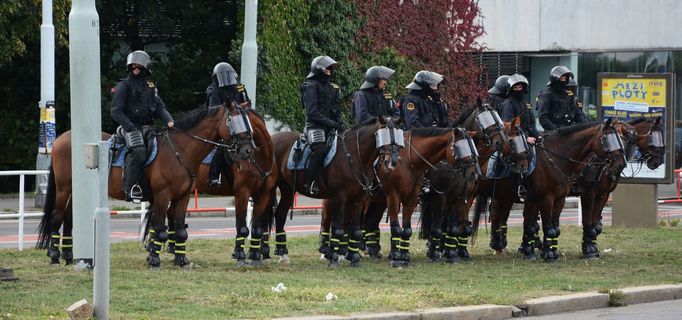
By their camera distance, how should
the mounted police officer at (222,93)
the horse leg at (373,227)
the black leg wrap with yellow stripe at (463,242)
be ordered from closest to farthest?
the mounted police officer at (222,93)
the black leg wrap with yellow stripe at (463,242)
the horse leg at (373,227)

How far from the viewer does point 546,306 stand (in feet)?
49.0

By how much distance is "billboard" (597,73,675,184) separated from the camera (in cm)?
2655

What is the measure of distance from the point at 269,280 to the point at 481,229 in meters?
12.5

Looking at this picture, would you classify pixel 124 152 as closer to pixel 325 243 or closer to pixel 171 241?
pixel 171 241

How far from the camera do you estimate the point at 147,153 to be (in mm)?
18078

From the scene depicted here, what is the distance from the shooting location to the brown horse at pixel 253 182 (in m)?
18.9

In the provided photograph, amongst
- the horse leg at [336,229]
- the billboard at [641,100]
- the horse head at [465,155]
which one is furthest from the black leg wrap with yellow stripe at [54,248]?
the billboard at [641,100]

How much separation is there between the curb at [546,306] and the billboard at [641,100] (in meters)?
10.1

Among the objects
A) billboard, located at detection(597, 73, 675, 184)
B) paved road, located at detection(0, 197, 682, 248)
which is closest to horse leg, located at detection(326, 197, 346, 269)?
paved road, located at detection(0, 197, 682, 248)

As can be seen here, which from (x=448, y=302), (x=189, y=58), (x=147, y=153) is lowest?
(x=448, y=302)

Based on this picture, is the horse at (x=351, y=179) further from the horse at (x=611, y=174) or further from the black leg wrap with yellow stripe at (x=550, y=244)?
the horse at (x=611, y=174)

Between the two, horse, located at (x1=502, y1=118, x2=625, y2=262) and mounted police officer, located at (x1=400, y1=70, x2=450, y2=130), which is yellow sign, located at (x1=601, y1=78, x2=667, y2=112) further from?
mounted police officer, located at (x1=400, y1=70, x2=450, y2=130)

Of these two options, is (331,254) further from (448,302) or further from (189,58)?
(189,58)

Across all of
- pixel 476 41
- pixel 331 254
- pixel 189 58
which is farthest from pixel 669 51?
pixel 331 254
